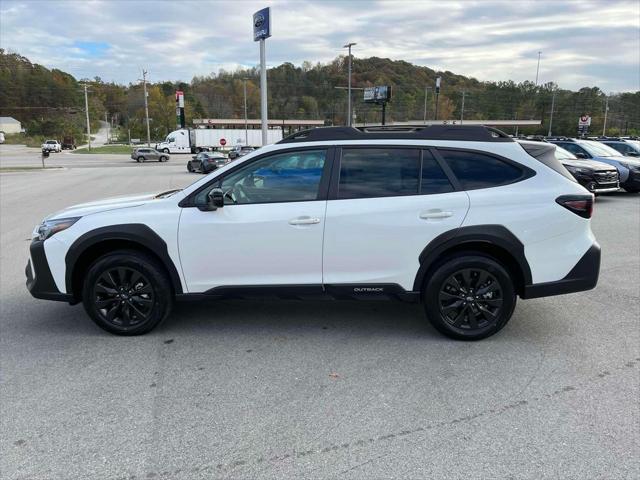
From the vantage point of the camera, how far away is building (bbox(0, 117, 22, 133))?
4658 inches

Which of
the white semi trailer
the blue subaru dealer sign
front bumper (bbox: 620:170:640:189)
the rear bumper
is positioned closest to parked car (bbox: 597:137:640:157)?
front bumper (bbox: 620:170:640:189)

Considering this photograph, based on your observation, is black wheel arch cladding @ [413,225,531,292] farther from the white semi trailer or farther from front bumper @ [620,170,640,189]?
the white semi trailer

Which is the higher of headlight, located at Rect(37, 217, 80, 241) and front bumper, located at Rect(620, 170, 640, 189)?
headlight, located at Rect(37, 217, 80, 241)

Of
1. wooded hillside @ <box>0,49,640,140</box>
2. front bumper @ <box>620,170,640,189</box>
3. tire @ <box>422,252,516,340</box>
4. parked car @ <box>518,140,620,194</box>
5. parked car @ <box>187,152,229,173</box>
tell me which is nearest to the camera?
tire @ <box>422,252,516,340</box>

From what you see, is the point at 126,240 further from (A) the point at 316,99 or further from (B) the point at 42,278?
(A) the point at 316,99

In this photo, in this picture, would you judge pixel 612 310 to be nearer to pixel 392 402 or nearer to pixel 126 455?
Answer: pixel 392 402

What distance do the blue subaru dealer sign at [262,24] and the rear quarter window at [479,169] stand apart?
1442 centimetres

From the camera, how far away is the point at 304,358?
13.1ft

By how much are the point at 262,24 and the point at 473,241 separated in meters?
15.3

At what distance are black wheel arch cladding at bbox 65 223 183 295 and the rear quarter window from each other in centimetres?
254

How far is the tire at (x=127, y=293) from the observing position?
4.28m

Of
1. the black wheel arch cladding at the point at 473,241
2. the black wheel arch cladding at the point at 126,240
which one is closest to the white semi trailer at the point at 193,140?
the black wheel arch cladding at the point at 126,240

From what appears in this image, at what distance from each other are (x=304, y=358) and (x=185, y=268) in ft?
4.21

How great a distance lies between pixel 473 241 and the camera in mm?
4121
